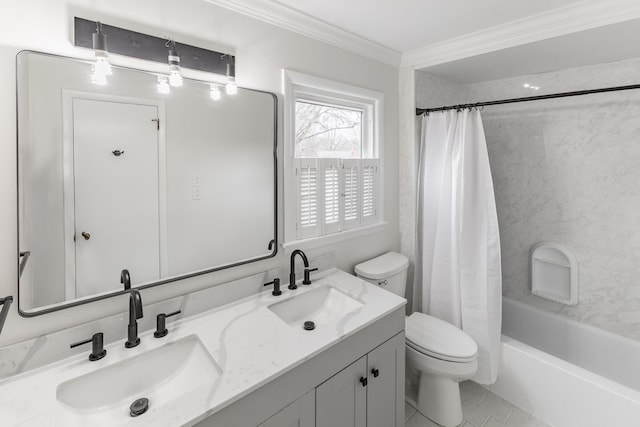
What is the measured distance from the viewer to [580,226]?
7.78ft

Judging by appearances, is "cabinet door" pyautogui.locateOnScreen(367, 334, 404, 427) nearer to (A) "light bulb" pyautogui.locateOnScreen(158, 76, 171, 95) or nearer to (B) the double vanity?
(B) the double vanity

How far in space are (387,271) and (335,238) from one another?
1.38ft

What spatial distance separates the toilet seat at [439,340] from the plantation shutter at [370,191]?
0.75 meters

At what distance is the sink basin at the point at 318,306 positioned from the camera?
165 cm

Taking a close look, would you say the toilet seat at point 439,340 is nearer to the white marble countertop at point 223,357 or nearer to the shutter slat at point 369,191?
the white marble countertop at point 223,357

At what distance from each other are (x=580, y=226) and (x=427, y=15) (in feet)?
6.36

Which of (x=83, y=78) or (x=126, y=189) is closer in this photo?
(x=83, y=78)

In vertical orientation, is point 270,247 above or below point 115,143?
below

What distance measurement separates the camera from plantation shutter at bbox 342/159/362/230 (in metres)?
2.10

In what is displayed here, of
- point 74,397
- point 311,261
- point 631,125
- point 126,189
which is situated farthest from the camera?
point 631,125

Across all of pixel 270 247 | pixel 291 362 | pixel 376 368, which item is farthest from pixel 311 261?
pixel 291 362

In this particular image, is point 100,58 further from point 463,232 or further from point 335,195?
point 463,232

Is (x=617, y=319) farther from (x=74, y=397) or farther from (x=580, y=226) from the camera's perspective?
(x=74, y=397)

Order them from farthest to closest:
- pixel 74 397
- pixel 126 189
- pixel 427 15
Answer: pixel 427 15, pixel 126 189, pixel 74 397
